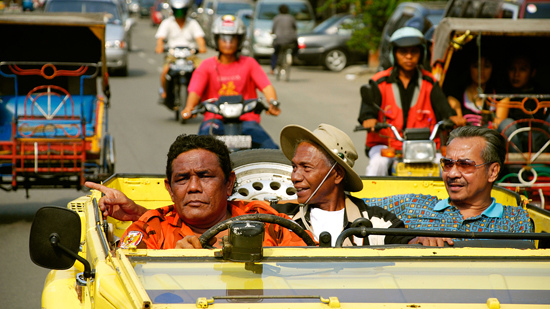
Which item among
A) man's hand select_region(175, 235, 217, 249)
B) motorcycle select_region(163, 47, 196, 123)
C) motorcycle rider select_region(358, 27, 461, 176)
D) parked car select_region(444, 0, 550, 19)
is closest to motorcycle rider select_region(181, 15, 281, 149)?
motorcycle rider select_region(358, 27, 461, 176)

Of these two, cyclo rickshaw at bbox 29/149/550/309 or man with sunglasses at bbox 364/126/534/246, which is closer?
cyclo rickshaw at bbox 29/149/550/309

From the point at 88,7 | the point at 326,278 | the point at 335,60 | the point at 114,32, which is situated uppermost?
the point at 326,278

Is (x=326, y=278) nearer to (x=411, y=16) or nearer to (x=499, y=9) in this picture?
(x=499, y=9)

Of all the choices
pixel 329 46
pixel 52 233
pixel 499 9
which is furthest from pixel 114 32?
pixel 52 233

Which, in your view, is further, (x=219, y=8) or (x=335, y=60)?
(x=219, y=8)

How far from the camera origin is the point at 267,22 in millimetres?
22547

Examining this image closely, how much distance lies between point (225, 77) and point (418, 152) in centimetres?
239

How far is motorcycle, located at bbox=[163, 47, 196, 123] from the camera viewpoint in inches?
500

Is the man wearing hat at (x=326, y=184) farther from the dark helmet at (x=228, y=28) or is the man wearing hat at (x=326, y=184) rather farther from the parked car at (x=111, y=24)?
the parked car at (x=111, y=24)

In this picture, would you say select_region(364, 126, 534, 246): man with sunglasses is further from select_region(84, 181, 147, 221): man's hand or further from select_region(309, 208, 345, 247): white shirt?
select_region(84, 181, 147, 221): man's hand

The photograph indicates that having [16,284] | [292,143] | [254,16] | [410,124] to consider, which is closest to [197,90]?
[410,124]

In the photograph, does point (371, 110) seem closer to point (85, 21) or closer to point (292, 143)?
point (292, 143)

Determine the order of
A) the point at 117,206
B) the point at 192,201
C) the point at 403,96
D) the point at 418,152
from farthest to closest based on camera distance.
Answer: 1. the point at 403,96
2. the point at 418,152
3. the point at 117,206
4. the point at 192,201

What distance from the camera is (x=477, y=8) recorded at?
10719mm
